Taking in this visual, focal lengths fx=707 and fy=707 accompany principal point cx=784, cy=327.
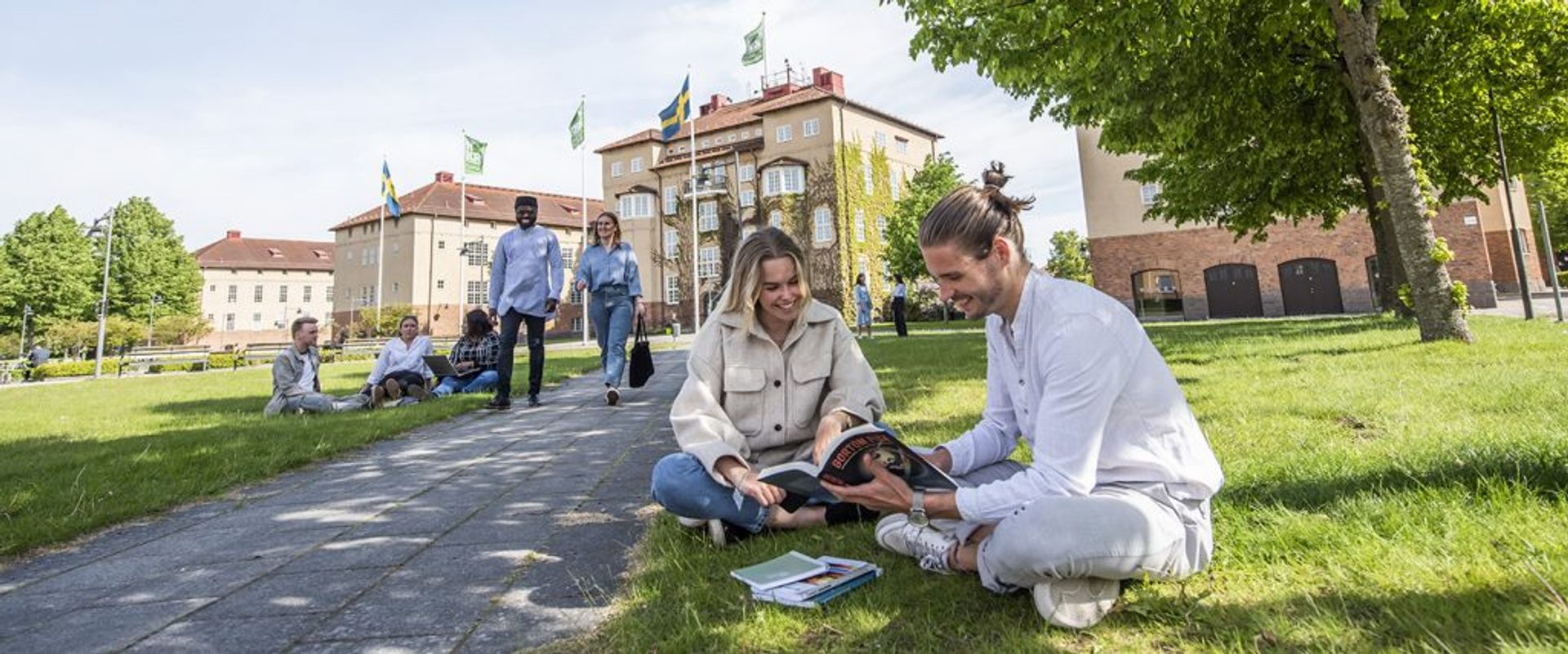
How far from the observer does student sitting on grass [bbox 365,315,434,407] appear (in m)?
8.39

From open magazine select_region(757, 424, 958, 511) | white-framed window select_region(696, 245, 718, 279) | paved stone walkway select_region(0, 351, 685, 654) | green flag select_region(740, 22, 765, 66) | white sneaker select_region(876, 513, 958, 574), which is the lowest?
paved stone walkway select_region(0, 351, 685, 654)

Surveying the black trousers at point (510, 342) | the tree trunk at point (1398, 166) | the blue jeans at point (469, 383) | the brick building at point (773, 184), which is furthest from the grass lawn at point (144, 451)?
the brick building at point (773, 184)

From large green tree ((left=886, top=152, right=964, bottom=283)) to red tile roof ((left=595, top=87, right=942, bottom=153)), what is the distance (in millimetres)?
6255

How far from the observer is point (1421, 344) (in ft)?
28.2

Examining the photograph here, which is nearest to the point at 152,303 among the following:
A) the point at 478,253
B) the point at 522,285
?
the point at 478,253

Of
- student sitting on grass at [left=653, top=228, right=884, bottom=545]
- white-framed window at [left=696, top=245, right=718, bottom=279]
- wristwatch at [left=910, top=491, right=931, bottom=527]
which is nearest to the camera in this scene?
wristwatch at [left=910, top=491, right=931, bottom=527]

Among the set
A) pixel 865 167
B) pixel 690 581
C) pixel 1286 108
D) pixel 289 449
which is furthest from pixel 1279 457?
pixel 865 167

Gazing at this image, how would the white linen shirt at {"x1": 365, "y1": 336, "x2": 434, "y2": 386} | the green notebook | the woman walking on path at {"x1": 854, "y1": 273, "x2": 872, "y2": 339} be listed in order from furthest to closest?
1. the woman walking on path at {"x1": 854, "y1": 273, "x2": 872, "y2": 339}
2. the white linen shirt at {"x1": 365, "y1": 336, "x2": 434, "y2": 386}
3. the green notebook

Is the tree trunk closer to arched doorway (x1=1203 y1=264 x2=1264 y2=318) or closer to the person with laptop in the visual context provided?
the person with laptop

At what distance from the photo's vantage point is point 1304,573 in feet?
6.82

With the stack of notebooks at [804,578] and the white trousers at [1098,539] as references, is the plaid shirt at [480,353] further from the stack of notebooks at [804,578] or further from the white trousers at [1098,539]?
the white trousers at [1098,539]

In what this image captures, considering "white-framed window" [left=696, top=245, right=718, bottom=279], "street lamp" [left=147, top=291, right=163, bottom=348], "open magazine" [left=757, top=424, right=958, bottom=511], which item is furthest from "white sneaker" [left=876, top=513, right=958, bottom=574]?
"street lamp" [left=147, top=291, right=163, bottom=348]

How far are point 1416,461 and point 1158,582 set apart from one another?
188 cm

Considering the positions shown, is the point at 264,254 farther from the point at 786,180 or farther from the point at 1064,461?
the point at 1064,461
